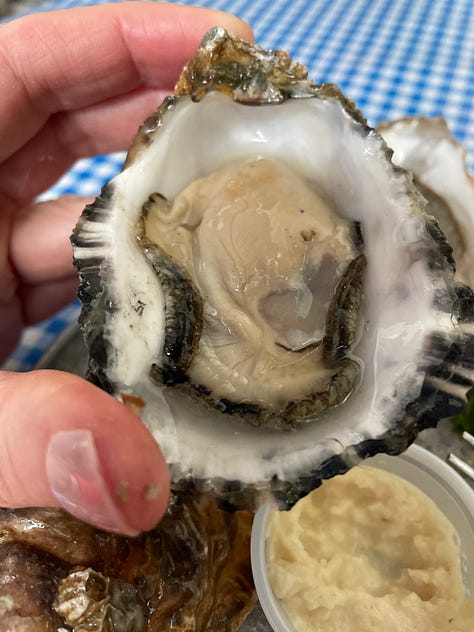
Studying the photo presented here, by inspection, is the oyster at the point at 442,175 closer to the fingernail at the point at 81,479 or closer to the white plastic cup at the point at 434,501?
the white plastic cup at the point at 434,501

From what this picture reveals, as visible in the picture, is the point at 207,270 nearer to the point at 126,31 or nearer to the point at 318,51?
A: the point at 126,31

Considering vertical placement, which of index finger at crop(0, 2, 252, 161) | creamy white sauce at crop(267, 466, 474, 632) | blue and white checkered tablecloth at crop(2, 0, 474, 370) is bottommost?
creamy white sauce at crop(267, 466, 474, 632)

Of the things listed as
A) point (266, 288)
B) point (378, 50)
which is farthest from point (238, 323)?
point (378, 50)

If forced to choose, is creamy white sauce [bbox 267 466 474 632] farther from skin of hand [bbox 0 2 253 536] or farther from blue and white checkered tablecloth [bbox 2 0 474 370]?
blue and white checkered tablecloth [bbox 2 0 474 370]

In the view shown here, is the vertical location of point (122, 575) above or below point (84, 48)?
below

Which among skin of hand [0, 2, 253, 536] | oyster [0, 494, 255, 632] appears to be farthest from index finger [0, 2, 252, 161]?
oyster [0, 494, 255, 632]

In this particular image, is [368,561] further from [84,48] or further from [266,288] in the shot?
[84,48]

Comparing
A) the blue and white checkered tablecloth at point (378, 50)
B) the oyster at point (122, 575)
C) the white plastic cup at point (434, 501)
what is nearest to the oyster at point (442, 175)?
the white plastic cup at point (434, 501)
